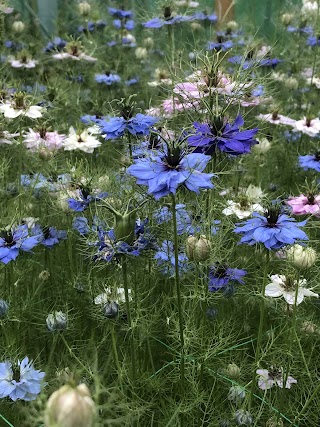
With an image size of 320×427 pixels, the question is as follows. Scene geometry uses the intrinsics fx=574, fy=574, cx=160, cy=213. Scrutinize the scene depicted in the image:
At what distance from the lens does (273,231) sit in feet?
4.12

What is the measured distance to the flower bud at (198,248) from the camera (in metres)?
1.20

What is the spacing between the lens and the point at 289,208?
5.10 ft

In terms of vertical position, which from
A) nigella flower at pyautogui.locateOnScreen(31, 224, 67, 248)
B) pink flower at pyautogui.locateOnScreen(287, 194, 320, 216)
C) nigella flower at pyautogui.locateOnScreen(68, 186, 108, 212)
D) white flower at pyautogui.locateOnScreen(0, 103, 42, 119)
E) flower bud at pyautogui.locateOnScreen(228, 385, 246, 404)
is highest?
white flower at pyautogui.locateOnScreen(0, 103, 42, 119)

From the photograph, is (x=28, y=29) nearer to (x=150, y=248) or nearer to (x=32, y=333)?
(x=32, y=333)

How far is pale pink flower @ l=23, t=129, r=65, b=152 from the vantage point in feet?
6.62

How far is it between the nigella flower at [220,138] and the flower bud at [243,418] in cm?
60

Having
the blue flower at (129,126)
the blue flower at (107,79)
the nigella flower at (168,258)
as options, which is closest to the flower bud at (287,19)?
the blue flower at (107,79)

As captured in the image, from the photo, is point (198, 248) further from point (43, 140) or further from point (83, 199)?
point (43, 140)

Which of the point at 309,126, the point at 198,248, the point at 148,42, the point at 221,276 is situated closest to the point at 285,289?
the point at 221,276

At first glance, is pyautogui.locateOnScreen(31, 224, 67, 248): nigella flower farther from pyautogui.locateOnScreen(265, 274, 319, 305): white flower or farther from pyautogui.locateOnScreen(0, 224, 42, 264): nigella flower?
pyautogui.locateOnScreen(265, 274, 319, 305): white flower

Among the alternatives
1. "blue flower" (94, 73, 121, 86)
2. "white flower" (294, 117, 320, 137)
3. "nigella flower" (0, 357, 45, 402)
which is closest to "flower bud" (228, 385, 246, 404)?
"nigella flower" (0, 357, 45, 402)

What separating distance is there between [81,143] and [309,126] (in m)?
1.02

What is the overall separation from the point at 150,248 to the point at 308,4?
274cm

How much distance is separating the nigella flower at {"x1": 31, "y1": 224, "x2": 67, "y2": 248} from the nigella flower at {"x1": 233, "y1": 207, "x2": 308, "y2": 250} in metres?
0.70
